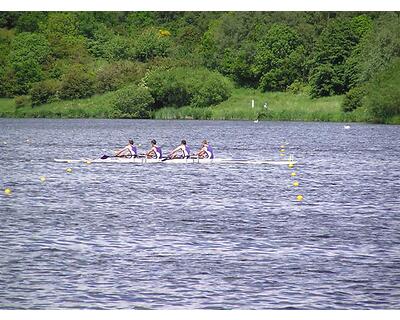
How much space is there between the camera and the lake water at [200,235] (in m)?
17.1

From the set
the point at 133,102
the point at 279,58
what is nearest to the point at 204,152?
the point at 279,58

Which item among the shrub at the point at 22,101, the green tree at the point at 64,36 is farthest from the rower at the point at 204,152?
the green tree at the point at 64,36

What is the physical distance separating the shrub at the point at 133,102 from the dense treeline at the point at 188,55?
106 millimetres

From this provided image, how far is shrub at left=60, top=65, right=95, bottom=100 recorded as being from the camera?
273ft

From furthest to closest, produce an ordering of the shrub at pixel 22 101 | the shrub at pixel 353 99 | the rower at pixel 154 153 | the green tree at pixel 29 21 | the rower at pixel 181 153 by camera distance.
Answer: the green tree at pixel 29 21, the shrub at pixel 22 101, the shrub at pixel 353 99, the rower at pixel 154 153, the rower at pixel 181 153

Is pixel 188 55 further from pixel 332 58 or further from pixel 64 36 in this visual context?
pixel 332 58

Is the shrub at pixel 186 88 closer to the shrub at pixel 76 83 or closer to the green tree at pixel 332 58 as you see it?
the shrub at pixel 76 83

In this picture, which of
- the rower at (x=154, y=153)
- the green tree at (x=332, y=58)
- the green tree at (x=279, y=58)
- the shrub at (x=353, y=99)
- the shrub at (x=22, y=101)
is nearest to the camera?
the rower at (x=154, y=153)

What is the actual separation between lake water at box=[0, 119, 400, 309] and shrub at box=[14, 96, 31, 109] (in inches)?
1559

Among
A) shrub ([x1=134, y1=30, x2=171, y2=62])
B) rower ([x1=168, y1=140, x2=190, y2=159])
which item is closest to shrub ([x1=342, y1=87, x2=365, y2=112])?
shrub ([x1=134, y1=30, x2=171, y2=62])

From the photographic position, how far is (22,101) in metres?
83.1

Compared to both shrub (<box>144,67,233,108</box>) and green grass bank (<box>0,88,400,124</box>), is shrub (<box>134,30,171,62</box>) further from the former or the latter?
green grass bank (<box>0,88,400,124</box>)

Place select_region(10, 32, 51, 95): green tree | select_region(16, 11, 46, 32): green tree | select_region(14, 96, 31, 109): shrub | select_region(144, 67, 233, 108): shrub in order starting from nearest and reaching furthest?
select_region(14, 96, 31, 109): shrub, select_region(10, 32, 51, 95): green tree, select_region(16, 11, 46, 32): green tree, select_region(144, 67, 233, 108): shrub
